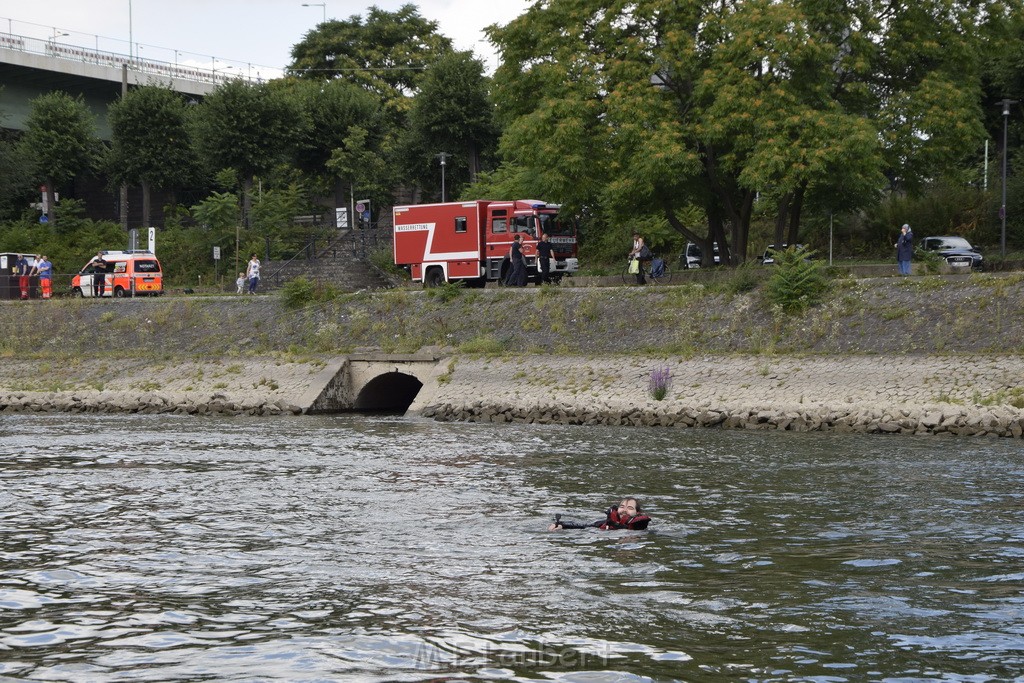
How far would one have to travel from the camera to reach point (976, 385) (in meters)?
33.7

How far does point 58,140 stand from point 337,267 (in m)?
28.0

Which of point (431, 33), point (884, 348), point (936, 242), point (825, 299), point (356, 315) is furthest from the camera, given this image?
point (431, 33)

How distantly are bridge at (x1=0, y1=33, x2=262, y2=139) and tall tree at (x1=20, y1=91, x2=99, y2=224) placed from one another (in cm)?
170

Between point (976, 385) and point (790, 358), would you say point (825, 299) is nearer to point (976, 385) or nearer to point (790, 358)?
point (790, 358)

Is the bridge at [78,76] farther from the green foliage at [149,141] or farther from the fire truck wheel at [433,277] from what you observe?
the fire truck wheel at [433,277]

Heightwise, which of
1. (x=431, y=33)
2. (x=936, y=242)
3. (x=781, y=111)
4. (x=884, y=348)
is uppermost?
(x=431, y=33)

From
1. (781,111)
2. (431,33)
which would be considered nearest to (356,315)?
(781,111)

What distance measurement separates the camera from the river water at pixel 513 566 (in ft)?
41.9

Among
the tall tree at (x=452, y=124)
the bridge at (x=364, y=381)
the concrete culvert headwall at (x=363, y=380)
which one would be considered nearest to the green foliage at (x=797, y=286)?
the bridge at (x=364, y=381)

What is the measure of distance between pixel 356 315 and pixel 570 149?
9.93m

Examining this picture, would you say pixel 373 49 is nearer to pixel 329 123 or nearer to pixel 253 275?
pixel 329 123

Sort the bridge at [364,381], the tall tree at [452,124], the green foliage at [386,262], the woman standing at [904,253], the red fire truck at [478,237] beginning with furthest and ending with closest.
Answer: the tall tree at [452,124] → the green foliage at [386,262] → the red fire truck at [478,237] → the woman standing at [904,253] → the bridge at [364,381]

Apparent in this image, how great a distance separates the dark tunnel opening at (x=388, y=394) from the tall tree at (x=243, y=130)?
33.3 meters

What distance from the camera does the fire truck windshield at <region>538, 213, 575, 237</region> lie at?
5244 cm
